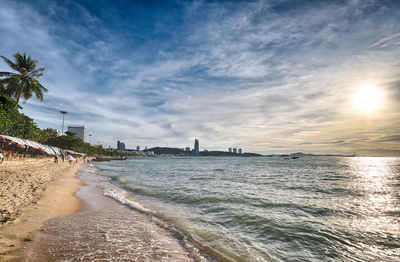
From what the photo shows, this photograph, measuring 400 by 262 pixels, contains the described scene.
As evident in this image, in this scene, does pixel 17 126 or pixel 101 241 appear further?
pixel 17 126

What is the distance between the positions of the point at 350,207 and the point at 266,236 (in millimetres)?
7600

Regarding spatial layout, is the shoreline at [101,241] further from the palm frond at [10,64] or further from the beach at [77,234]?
the palm frond at [10,64]

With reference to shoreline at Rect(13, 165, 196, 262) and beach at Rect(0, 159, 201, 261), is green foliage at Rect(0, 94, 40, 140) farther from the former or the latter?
shoreline at Rect(13, 165, 196, 262)

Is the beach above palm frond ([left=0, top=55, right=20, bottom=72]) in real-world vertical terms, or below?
below

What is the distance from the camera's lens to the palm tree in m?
29.0

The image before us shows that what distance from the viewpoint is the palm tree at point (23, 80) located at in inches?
1144

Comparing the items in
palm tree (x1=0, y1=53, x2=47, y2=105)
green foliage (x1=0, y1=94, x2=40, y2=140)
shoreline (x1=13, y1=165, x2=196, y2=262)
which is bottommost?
shoreline (x1=13, y1=165, x2=196, y2=262)

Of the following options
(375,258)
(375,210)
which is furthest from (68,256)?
(375,210)

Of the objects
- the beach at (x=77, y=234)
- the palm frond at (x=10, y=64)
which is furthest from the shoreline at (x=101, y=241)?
the palm frond at (x=10, y=64)

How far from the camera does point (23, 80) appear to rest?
98.5 feet

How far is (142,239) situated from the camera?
5.63 meters

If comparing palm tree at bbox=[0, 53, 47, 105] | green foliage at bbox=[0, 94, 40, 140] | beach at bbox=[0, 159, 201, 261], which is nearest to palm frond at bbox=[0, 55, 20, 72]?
palm tree at bbox=[0, 53, 47, 105]

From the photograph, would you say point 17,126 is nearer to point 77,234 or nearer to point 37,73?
point 37,73

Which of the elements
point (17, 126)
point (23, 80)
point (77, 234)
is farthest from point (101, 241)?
point (17, 126)
